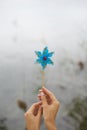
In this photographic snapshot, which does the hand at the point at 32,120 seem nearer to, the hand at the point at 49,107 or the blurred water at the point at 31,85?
the hand at the point at 49,107

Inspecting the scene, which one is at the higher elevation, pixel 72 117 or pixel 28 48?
pixel 28 48

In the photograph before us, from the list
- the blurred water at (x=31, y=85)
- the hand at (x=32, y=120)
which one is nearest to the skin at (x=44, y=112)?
the hand at (x=32, y=120)

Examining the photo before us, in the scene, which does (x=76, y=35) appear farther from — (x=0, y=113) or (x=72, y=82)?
(x=0, y=113)

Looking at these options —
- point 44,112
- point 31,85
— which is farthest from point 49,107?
point 31,85

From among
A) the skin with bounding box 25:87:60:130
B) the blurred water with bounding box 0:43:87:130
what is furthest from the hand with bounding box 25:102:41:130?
the blurred water with bounding box 0:43:87:130

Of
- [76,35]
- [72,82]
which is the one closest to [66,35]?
[76,35]

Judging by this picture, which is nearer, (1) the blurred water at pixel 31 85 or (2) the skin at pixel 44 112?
(2) the skin at pixel 44 112

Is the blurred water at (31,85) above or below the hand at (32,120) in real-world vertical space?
above
